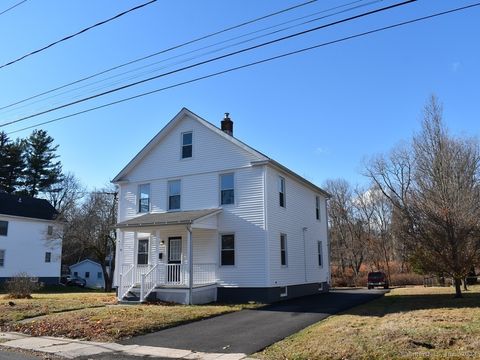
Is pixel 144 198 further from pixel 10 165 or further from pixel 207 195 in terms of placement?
pixel 10 165

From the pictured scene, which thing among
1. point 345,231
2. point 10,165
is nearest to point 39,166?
point 10,165

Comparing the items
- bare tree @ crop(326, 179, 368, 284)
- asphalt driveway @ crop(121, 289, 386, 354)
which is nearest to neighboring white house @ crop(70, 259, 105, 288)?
bare tree @ crop(326, 179, 368, 284)

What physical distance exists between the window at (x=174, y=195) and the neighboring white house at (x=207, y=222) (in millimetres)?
51

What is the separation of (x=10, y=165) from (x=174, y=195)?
51.5m

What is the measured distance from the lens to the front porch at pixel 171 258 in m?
19.8

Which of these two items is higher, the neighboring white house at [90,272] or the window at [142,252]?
the window at [142,252]

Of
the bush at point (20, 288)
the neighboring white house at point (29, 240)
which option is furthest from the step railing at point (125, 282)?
the neighboring white house at point (29, 240)

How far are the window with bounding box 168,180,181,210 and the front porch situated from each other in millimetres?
1087

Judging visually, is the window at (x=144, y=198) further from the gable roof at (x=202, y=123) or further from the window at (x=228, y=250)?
the window at (x=228, y=250)

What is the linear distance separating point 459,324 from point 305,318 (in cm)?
468

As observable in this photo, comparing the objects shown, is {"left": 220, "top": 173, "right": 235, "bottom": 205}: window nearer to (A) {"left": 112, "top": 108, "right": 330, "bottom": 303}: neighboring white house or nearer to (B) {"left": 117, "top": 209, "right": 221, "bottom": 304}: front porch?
(A) {"left": 112, "top": 108, "right": 330, "bottom": 303}: neighboring white house

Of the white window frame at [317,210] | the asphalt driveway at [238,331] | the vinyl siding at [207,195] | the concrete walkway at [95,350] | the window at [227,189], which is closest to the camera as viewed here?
the concrete walkway at [95,350]

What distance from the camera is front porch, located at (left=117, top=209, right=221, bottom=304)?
1980 cm

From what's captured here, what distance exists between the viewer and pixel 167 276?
21406 millimetres
